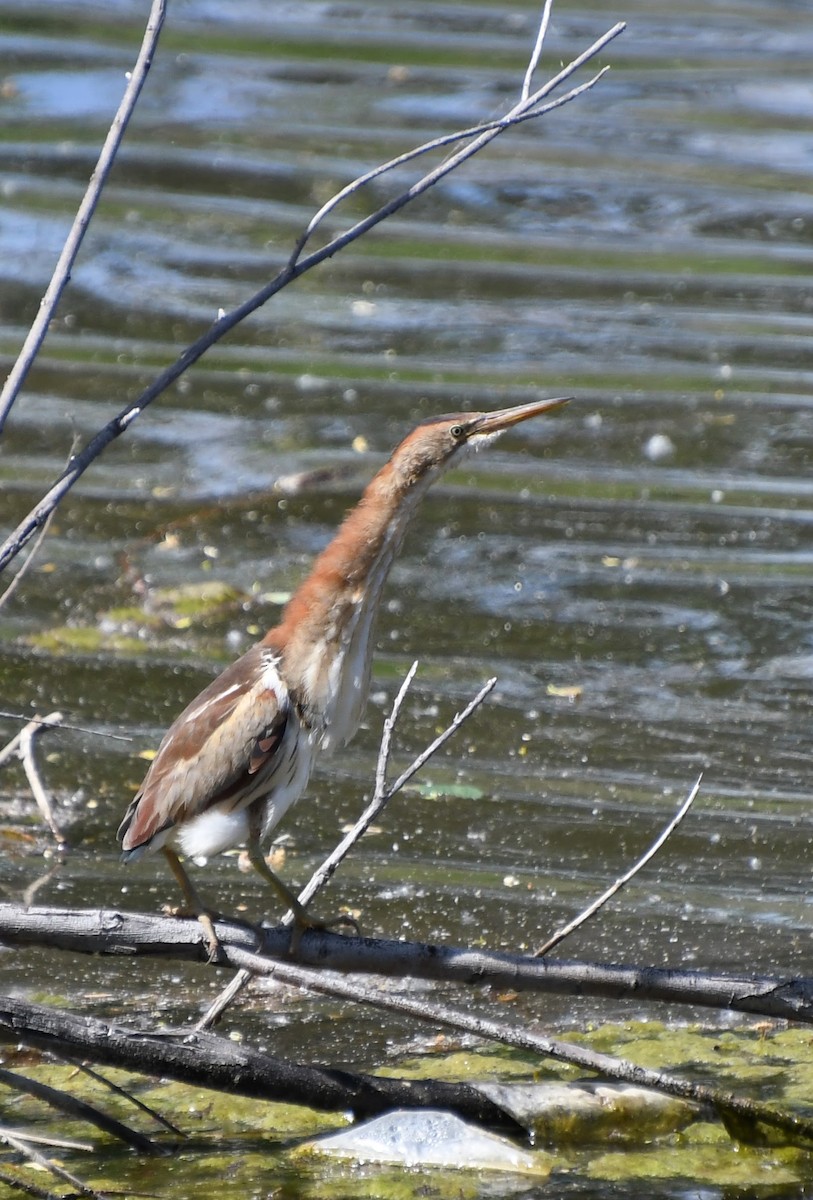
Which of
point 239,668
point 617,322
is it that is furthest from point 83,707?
point 617,322

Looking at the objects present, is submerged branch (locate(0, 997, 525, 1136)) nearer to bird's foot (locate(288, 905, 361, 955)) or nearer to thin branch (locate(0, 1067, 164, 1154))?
thin branch (locate(0, 1067, 164, 1154))

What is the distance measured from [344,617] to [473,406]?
4169mm

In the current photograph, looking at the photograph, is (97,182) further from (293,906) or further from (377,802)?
(293,906)

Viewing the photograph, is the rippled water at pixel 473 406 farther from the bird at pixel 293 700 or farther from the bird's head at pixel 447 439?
the bird's head at pixel 447 439

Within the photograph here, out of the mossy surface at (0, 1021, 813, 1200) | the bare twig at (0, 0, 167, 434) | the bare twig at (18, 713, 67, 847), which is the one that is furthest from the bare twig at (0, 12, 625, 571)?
the mossy surface at (0, 1021, 813, 1200)

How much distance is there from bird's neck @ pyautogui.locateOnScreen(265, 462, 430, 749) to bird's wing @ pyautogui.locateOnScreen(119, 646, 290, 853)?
0.07 metres

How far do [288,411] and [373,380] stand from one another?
488 mm

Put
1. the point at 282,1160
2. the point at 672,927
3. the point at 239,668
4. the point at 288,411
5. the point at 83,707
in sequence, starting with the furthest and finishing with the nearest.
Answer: the point at 288,411, the point at 83,707, the point at 672,927, the point at 239,668, the point at 282,1160

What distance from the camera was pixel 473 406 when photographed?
7730 millimetres

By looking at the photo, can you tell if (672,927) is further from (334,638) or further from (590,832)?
(334,638)

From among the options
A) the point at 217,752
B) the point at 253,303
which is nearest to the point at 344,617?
the point at 217,752

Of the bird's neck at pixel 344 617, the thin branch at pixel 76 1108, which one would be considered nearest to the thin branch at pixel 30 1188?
the thin branch at pixel 76 1108

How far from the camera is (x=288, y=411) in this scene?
25.9ft

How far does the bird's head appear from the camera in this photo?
3.70 m
